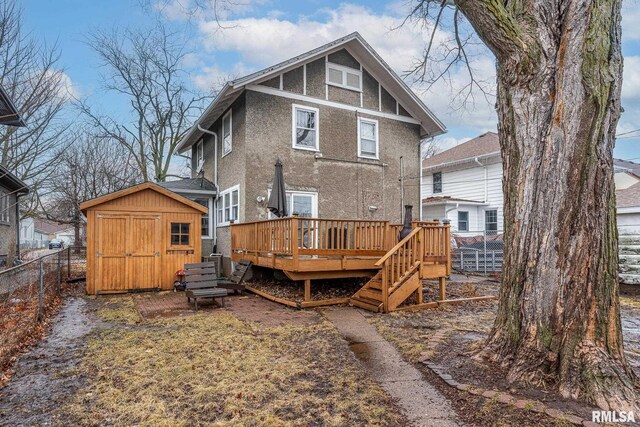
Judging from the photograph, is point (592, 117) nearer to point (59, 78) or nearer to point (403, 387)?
point (403, 387)

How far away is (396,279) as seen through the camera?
812cm

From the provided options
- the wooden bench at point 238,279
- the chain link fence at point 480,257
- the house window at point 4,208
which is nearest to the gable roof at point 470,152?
the chain link fence at point 480,257

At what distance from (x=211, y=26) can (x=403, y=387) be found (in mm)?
6764

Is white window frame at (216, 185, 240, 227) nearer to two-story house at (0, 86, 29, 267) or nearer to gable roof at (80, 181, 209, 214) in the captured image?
gable roof at (80, 181, 209, 214)

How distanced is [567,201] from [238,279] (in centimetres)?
797

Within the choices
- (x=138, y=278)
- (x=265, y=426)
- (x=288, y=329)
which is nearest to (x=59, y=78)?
(x=138, y=278)

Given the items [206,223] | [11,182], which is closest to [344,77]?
[206,223]

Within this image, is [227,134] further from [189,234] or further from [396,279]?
[396,279]

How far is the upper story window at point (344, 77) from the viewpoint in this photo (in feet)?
41.9

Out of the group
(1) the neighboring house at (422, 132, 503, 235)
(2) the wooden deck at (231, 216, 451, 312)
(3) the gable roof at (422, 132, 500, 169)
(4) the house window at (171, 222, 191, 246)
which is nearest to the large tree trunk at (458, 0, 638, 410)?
(2) the wooden deck at (231, 216, 451, 312)

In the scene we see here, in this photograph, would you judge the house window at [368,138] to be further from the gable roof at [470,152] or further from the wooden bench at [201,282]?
the gable roof at [470,152]

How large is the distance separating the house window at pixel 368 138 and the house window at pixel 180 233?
5968 mm

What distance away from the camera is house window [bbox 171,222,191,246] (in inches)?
426

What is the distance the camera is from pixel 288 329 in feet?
20.9
